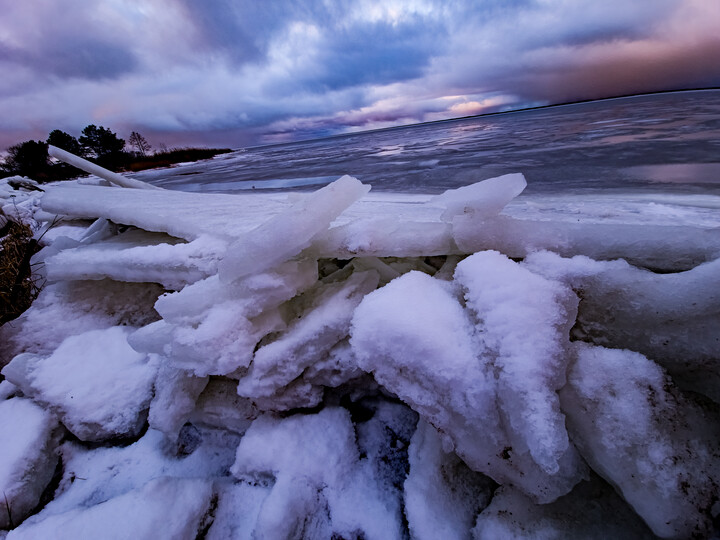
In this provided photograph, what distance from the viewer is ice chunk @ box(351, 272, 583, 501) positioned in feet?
2.85

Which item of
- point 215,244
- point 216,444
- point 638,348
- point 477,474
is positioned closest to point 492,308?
point 638,348

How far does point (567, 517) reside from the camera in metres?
0.88

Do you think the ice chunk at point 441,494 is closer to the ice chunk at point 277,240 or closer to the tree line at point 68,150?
the ice chunk at point 277,240

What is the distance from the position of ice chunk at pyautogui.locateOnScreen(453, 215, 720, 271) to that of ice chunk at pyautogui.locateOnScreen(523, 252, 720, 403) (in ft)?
0.32

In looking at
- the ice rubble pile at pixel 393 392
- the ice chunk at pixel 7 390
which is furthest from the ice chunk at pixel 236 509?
the ice chunk at pixel 7 390

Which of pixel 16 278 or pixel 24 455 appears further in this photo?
pixel 16 278

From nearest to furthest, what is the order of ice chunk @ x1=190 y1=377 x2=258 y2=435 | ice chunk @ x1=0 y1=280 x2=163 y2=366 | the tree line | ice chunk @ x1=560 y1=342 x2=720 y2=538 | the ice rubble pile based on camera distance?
ice chunk @ x1=560 y1=342 x2=720 y2=538
the ice rubble pile
ice chunk @ x1=190 y1=377 x2=258 y2=435
ice chunk @ x1=0 y1=280 x2=163 y2=366
the tree line

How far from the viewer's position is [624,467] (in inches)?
31.2

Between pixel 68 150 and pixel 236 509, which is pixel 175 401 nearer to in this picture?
pixel 236 509

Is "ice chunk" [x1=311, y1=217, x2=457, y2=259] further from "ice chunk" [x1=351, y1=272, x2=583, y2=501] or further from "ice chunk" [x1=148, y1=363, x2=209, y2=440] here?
"ice chunk" [x1=148, y1=363, x2=209, y2=440]

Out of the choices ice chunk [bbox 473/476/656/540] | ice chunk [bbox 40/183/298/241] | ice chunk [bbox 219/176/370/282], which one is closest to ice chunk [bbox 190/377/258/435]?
ice chunk [bbox 219/176/370/282]

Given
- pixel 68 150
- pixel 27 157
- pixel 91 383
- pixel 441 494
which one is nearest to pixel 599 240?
pixel 441 494

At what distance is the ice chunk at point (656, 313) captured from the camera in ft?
2.82

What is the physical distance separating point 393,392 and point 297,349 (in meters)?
0.45
